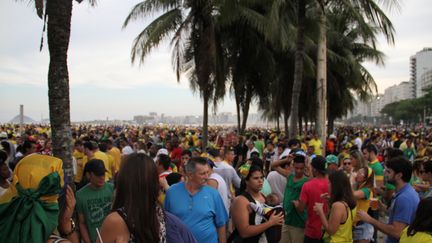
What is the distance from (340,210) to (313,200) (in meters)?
0.83

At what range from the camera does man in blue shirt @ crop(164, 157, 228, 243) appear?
3.76 meters

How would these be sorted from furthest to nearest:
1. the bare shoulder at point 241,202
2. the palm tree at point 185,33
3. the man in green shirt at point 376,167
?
the palm tree at point 185,33
the man in green shirt at point 376,167
the bare shoulder at point 241,202

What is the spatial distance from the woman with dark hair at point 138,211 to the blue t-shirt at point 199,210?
1410mm

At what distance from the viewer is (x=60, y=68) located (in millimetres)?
4410

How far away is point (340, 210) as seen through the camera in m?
3.97

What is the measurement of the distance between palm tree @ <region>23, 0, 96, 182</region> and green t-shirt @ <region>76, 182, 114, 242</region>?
29 cm

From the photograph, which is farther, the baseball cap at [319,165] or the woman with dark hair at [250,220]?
the baseball cap at [319,165]

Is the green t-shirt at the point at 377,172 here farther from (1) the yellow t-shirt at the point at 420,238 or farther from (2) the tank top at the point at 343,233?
(1) the yellow t-shirt at the point at 420,238

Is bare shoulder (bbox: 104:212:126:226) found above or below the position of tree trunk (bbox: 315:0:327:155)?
below

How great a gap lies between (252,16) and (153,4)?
3919mm

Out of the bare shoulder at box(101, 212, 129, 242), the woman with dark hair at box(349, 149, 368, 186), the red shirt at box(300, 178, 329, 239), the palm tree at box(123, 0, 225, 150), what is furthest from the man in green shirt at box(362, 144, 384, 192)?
the palm tree at box(123, 0, 225, 150)

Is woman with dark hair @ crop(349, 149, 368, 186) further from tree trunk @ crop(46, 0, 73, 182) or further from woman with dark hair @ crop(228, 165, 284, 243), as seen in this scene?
tree trunk @ crop(46, 0, 73, 182)

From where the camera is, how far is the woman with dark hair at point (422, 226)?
9.55 feet

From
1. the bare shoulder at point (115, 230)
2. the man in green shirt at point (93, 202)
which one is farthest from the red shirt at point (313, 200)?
the bare shoulder at point (115, 230)
